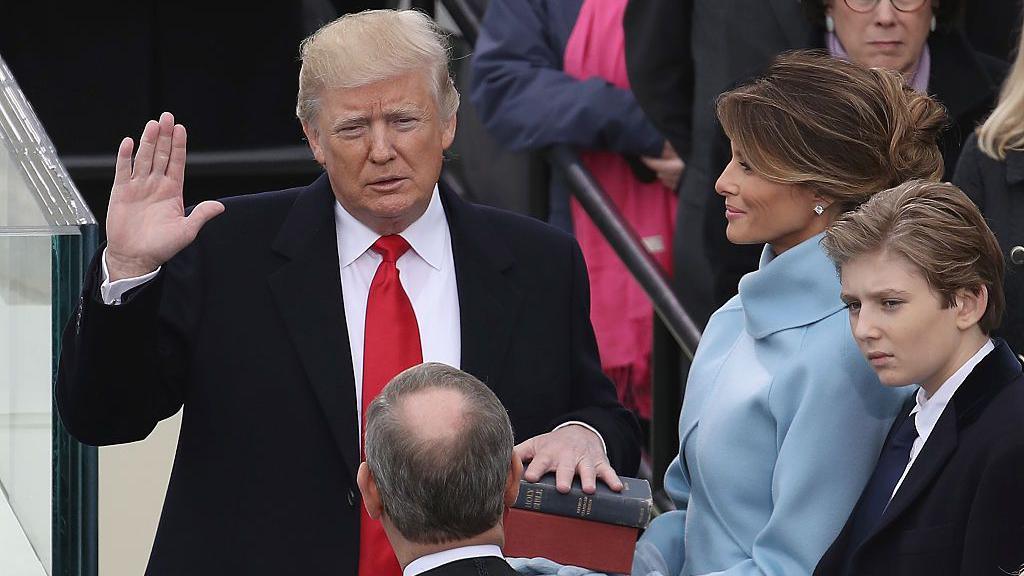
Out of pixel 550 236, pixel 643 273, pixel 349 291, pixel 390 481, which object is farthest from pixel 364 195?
pixel 643 273

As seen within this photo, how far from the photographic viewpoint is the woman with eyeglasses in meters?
3.82

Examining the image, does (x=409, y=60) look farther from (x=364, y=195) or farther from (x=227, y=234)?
(x=227, y=234)

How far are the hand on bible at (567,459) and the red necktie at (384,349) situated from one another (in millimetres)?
255

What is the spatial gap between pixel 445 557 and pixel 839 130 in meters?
0.87

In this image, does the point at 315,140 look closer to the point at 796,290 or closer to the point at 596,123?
the point at 796,290

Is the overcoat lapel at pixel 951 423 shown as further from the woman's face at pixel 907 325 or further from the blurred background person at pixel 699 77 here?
the blurred background person at pixel 699 77

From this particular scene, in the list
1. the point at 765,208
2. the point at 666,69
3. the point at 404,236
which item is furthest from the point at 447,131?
the point at 666,69

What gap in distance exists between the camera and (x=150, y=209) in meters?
2.65

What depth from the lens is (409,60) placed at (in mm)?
2859

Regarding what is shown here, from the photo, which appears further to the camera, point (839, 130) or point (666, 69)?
point (666, 69)

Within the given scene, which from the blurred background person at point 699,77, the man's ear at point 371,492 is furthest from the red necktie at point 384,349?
the blurred background person at point 699,77

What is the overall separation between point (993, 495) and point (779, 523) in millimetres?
320

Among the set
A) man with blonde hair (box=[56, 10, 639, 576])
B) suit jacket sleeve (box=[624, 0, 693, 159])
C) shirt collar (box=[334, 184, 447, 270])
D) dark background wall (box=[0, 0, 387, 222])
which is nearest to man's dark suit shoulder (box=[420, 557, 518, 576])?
man with blonde hair (box=[56, 10, 639, 576])

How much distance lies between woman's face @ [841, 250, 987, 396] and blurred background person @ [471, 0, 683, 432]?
191cm
